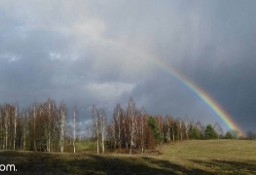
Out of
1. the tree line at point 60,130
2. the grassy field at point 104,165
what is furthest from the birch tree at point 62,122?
the grassy field at point 104,165

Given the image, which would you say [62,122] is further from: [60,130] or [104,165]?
[104,165]

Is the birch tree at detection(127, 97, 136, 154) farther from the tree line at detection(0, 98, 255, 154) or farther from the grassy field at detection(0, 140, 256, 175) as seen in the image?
the grassy field at detection(0, 140, 256, 175)

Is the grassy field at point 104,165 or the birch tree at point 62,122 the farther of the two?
the birch tree at point 62,122

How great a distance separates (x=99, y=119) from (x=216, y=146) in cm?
3621

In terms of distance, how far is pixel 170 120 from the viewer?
16838cm

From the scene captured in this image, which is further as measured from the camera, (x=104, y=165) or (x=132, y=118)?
(x=132, y=118)

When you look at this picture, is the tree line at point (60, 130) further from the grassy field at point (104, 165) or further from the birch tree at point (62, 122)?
the grassy field at point (104, 165)

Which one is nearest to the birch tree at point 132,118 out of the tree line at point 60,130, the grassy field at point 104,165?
the tree line at point 60,130

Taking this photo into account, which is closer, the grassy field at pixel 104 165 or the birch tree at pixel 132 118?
the grassy field at pixel 104 165

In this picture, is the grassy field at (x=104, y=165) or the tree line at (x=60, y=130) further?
the tree line at (x=60, y=130)

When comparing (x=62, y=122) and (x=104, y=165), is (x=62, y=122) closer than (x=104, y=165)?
No

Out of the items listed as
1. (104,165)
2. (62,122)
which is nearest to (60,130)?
(62,122)

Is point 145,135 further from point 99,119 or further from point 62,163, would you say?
point 62,163

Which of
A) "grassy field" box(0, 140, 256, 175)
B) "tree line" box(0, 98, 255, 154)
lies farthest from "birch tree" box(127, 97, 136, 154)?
"grassy field" box(0, 140, 256, 175)
